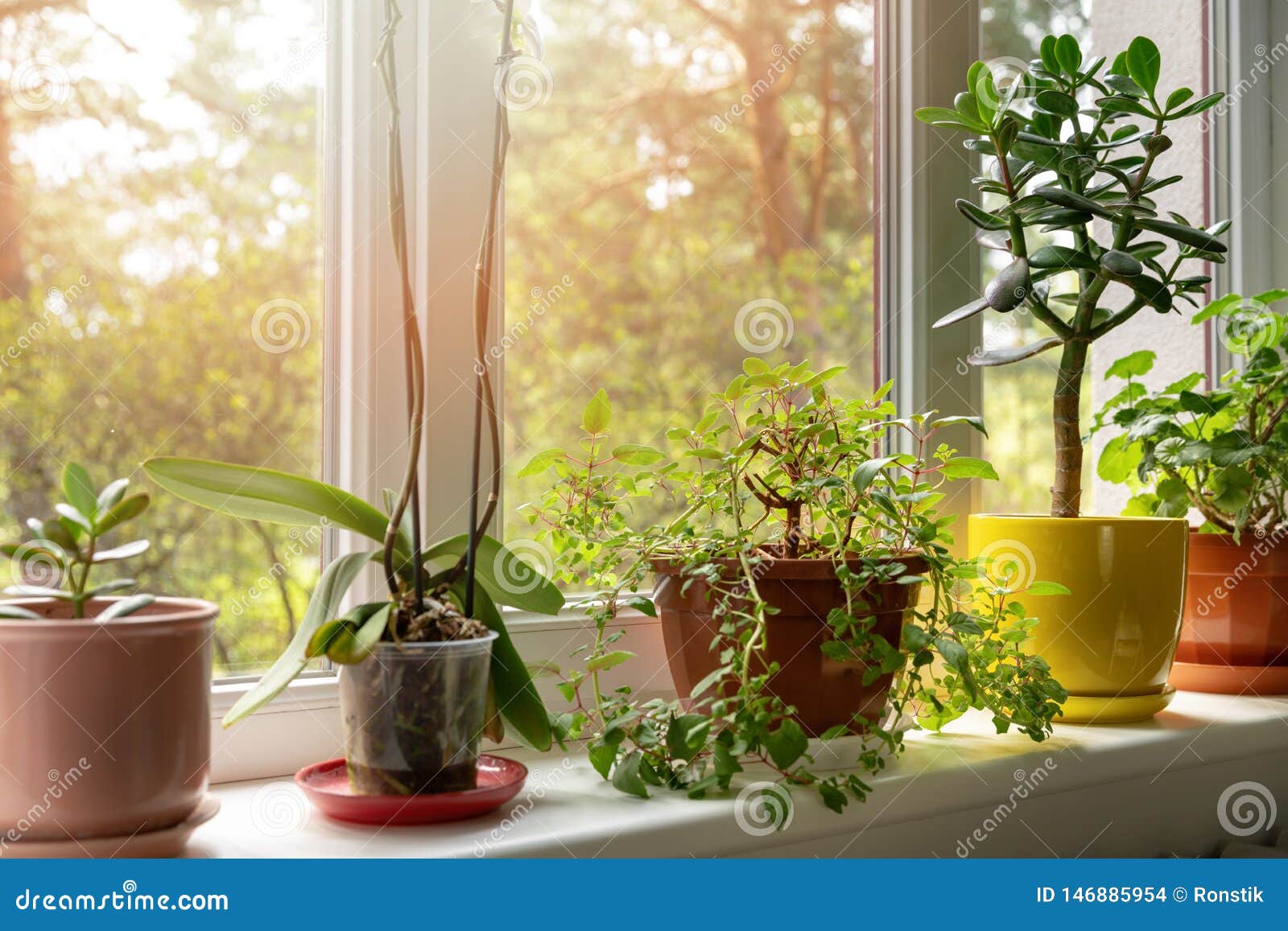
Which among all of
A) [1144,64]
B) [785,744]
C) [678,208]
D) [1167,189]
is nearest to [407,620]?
[785,744]

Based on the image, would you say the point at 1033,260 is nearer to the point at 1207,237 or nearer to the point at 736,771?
the point at 1207,237

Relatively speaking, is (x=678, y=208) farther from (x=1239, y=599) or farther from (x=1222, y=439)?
(x=1239, y=599)

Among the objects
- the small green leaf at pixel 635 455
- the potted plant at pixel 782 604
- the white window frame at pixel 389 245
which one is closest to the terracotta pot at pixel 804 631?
the potted plant at pixel 782 604

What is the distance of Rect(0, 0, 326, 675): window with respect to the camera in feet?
3.01

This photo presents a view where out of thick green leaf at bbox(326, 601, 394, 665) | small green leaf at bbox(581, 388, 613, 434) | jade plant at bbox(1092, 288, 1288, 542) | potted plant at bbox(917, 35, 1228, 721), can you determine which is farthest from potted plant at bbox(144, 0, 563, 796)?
jade plant at bbox(1092, 288, 1288, 542)

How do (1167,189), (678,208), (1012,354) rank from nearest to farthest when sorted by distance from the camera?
1. (1012,354)
2. (678,208)
3. (1167,189)

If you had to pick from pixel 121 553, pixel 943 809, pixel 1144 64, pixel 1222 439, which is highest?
pixel 1144 64

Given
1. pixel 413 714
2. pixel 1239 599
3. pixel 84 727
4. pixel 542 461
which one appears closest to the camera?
pixel 84 727

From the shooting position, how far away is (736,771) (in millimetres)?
907

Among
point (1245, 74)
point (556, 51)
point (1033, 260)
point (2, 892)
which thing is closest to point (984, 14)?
point (1245, 74)

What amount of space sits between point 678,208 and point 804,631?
0.56 meters

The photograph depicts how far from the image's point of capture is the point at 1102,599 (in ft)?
3.83

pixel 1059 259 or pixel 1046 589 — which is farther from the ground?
pixel 1059 259

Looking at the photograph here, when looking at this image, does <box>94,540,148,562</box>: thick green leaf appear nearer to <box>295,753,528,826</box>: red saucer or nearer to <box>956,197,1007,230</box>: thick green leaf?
<box>295,753,528,826</box>: red saucer
